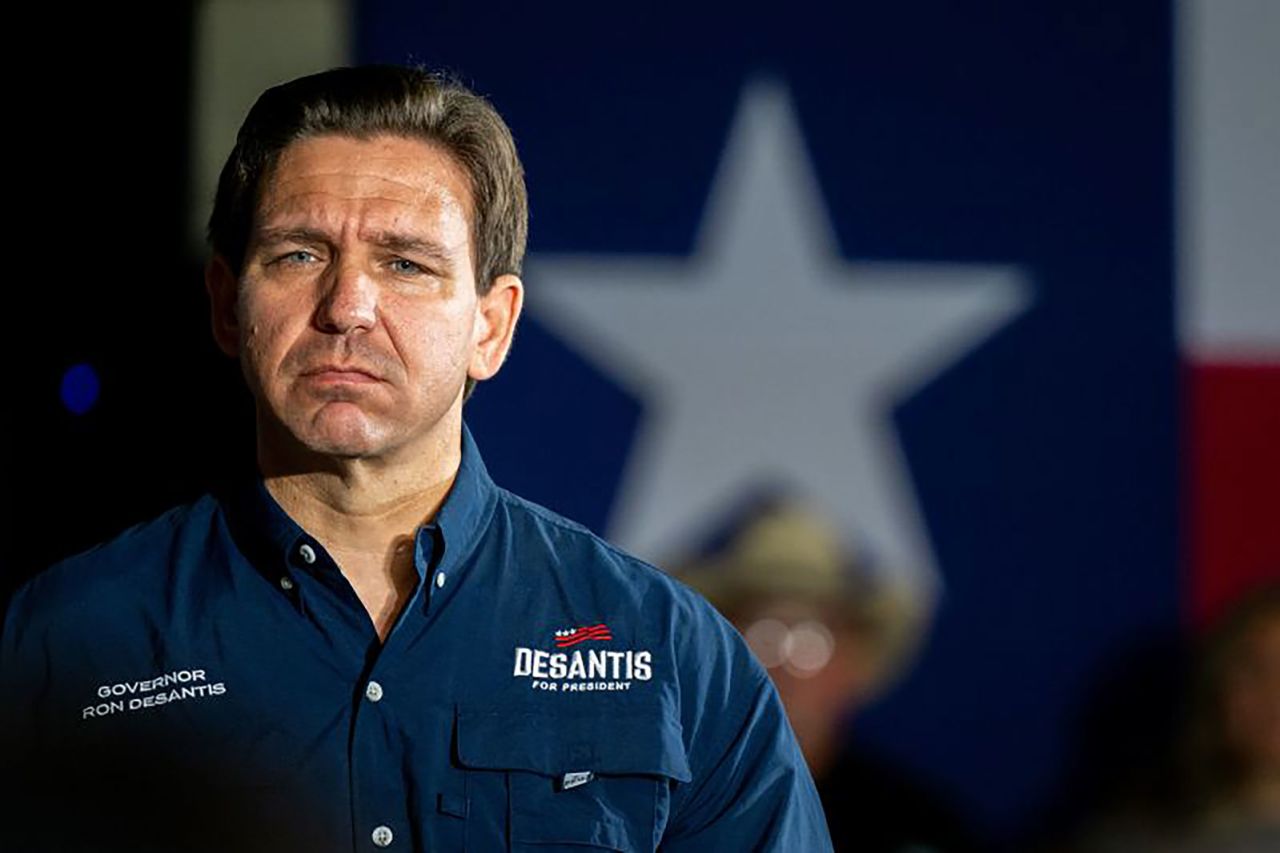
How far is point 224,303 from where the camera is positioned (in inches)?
82.5

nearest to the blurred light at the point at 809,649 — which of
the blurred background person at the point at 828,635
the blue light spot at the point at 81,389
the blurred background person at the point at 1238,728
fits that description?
the blurred background person at the point at 828,635

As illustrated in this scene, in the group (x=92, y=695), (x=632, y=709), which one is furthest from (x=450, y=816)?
(x=92, y=695)

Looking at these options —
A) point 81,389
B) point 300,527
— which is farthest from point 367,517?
point 81,389

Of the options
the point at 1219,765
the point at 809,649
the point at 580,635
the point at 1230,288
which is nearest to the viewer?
the point at 580,635

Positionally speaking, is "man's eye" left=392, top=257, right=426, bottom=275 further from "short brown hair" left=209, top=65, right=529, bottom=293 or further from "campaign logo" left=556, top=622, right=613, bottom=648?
"campaign logo" left=556, top=622, right=613, bottom=648

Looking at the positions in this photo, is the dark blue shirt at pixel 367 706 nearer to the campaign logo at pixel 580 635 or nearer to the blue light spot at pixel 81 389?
the campaign logo at pixel 580 635

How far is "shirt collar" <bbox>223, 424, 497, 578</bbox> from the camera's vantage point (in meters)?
2.02

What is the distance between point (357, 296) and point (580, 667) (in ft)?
1.33

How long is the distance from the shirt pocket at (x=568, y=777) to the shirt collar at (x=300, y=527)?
0.16 metres

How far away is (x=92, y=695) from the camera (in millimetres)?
1991

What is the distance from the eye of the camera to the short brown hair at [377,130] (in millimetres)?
2043

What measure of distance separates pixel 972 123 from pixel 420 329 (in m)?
2.11

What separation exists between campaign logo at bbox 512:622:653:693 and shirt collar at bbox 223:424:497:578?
→ 116 millimetres

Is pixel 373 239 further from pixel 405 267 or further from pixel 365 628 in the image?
pixel 365 628
